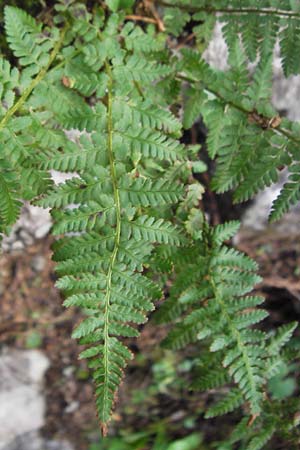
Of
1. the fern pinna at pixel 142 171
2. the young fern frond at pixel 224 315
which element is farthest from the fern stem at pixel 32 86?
the young fern frond at pixel 224 315

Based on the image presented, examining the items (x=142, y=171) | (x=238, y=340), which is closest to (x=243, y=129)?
(x=142, y=171)


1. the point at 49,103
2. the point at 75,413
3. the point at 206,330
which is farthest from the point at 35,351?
the point at 49,103

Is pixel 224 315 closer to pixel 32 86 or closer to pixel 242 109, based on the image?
pixel 242 109

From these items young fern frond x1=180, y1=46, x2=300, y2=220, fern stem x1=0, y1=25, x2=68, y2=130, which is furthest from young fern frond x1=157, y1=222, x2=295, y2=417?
fern stem x1=0, y1=25, x2=68, y2=130

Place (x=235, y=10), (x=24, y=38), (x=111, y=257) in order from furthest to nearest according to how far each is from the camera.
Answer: (x=235, y=10) → (x=24, y=38) → (x=111, y=257)

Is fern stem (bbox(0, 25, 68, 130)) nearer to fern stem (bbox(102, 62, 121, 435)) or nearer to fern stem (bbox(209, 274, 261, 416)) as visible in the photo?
fern stem (bbox(102, 62, 121, 435))

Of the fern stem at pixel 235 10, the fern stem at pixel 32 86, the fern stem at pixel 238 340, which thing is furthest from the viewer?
the fern stem at pixel 235 10

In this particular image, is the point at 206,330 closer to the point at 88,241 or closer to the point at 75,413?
the point at 88,241

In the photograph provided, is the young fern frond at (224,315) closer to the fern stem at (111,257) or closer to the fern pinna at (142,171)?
the fern pinna at (142,171)
